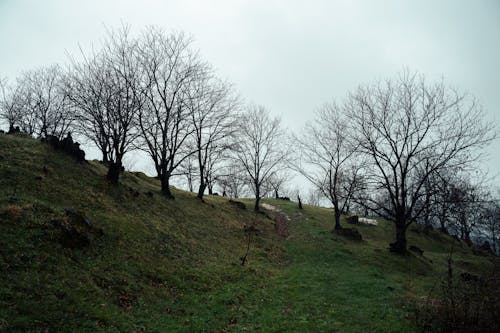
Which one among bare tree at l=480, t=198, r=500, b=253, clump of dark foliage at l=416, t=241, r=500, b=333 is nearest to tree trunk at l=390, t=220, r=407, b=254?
bare tree at l=480, t=198, r=500, b=253

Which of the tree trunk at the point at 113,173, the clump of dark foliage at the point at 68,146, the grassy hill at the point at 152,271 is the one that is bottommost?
the grassy hill at the point at 152,271

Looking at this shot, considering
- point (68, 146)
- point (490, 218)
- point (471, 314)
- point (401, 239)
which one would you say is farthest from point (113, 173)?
point (490, 218)

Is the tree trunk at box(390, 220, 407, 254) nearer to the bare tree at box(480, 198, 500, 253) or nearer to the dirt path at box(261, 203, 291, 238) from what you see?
the bare tree at box(480, 198, 500, 253)

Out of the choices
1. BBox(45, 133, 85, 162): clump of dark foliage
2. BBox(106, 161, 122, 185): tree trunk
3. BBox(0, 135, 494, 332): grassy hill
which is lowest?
BBox(0, 135, 494, 332): grassy hill

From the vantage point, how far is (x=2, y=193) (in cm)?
1303

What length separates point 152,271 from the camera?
42.0 feet

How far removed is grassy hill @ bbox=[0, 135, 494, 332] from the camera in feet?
28.4

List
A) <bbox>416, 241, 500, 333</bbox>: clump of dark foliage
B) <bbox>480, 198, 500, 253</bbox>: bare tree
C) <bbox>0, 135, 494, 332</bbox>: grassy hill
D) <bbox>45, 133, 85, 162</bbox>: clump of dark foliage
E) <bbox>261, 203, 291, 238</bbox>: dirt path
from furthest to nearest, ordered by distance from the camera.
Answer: <bbox>261, 203, 291, 238</bbox>: dirt path → <bbox>45, 133, 85, 162</bbox>: clump of dark foliage → <bbox>480, 198, 500, 253</bbox>: bare tree → <bbox>416, 241, 500, 333</bbox>: clump of dark foliage → <bbox>0, 135, 494, 332</bbox>: grassy hill

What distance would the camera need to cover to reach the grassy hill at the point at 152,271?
28.4ft

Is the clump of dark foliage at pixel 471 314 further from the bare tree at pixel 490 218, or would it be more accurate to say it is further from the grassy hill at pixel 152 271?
the bare tree at pixel 490 218

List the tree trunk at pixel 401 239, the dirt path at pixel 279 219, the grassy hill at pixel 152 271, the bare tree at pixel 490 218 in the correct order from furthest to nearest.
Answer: the dirt path at pixel 279 219 → the tree trunk at pixel 401 239 → the bare tree at pixel 490 218 → the grassy hill at pixel 152 271

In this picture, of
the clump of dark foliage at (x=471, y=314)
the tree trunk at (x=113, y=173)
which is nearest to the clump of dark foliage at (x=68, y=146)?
the tree trunk at (x=113, y=173)

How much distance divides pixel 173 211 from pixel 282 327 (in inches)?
609

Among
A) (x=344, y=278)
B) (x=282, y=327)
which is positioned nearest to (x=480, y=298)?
(x=282, y=327)
